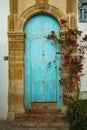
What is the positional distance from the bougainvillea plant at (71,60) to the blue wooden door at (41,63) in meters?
0.24

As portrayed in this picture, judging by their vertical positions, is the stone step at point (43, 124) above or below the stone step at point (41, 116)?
below

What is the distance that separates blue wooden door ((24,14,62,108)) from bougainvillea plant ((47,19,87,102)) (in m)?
0.24

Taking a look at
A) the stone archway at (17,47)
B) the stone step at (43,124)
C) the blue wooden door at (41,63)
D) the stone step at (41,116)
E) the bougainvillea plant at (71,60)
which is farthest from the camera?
the blue wooden door at (41,63)

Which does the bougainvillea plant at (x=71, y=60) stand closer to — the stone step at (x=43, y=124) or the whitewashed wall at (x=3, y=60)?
the stone step at (x=43, y=124)

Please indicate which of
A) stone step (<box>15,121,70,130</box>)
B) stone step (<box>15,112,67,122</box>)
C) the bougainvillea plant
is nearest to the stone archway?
stone step (<box>15,112,67,122</box>)

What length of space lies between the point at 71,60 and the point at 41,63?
2.80ft

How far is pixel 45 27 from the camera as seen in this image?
10.6 metres

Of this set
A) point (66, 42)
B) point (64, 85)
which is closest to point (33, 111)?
point (64, 85)

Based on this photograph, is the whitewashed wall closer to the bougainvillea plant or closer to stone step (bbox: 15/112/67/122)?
stone step (bbox: 15/112/67/122)

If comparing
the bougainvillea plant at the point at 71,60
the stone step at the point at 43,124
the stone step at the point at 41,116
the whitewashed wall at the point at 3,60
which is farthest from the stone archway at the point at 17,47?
the stone step at the point at 43,124

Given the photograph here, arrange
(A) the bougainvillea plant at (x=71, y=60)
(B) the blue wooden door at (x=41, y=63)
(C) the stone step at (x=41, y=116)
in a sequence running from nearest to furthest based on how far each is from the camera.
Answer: (C) the stone step at (x=41, y=116) → (A) the bougainvillea plant at (x=71, y=60) → (B) the blue wooden door at (x=41, y=63)

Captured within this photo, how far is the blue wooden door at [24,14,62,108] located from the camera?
10.6 metres

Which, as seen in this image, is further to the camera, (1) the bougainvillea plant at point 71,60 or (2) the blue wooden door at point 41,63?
(2) the blue wooden door at point 41,63

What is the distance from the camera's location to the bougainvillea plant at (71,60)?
10258 mm
